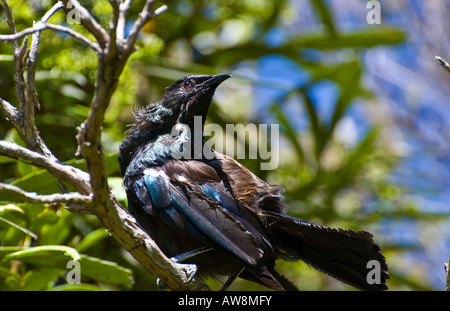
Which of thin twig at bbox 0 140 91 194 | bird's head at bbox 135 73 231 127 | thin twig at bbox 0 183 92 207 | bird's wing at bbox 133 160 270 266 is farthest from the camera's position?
bird's head at bbox 135 73 231 127

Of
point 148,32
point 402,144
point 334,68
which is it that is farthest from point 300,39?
point 402,144

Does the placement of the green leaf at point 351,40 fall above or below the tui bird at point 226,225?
above

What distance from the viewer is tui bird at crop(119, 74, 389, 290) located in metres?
2.39

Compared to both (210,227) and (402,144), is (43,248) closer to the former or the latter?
(210,227)

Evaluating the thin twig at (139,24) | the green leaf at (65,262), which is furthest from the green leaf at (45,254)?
the thin twig at (139,24)

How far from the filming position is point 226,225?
2.37 m

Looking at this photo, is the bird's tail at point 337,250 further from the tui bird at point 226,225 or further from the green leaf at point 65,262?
the green leaf at point 65,262

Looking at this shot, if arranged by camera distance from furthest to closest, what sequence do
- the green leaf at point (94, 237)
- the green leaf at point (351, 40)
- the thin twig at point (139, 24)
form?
the green leaf at point (351, 40)
the green leaf at point (94, 237)
the thin twig at point (139, 24)

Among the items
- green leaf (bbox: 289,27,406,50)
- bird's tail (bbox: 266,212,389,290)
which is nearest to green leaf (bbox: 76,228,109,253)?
bird's tail (bbox: 266,212,389,290)

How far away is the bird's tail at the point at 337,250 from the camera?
2439 millimetres

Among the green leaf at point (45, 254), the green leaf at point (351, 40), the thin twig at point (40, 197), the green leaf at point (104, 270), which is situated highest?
the green leaf at point (351, 40)

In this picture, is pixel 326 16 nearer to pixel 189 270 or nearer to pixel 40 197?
pixel 189 270

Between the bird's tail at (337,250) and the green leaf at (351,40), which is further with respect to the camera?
the green leaf at (351,40)

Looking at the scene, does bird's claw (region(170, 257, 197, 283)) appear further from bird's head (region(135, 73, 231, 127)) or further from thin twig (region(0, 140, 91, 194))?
bird's head (region(135, 73, 231, 127))
